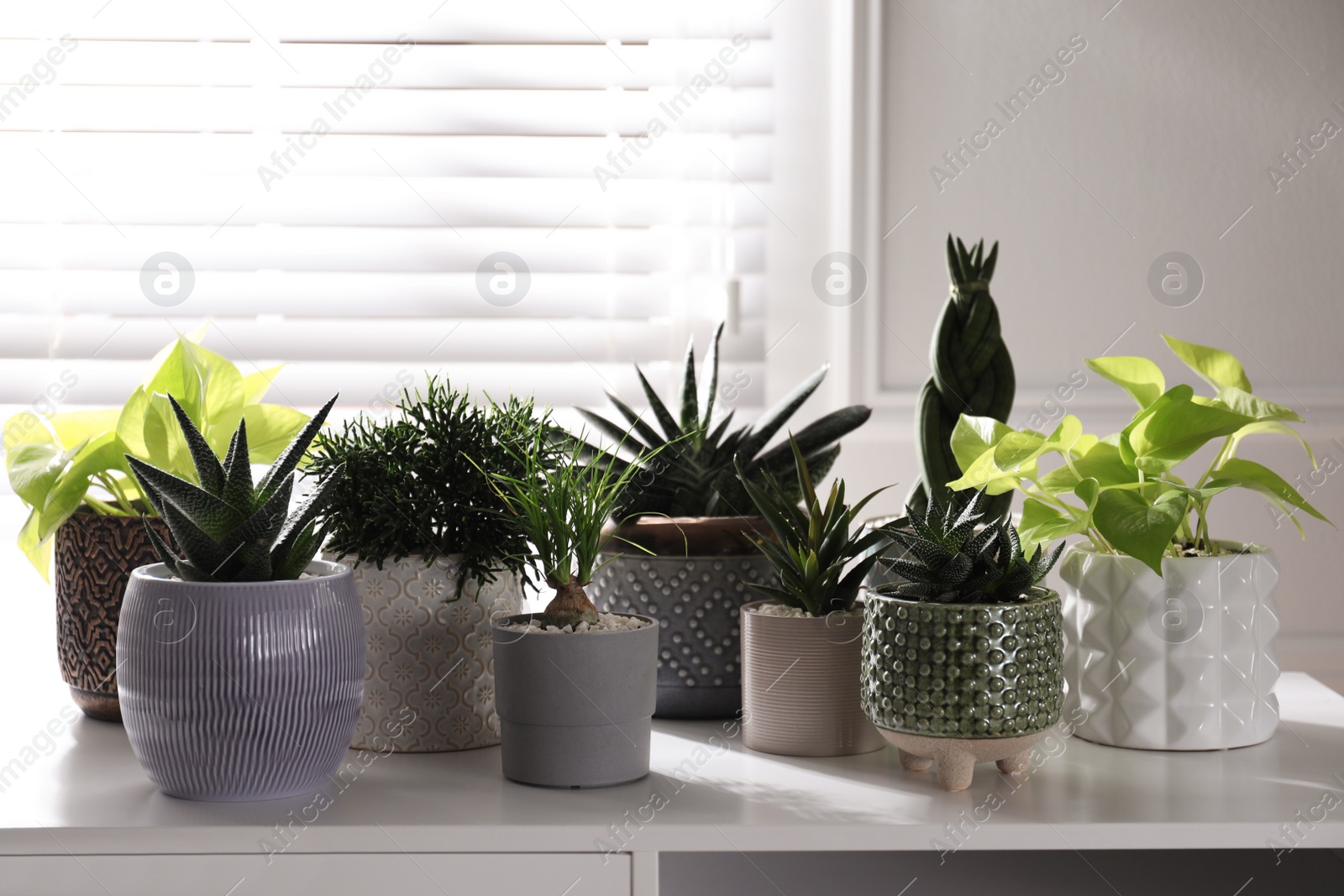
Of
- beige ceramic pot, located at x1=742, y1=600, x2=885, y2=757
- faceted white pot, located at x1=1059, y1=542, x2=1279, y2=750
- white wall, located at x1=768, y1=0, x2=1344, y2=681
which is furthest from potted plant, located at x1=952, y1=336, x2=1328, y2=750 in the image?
white wall, located at x1=768, y1=0, x2=1344, y2=681

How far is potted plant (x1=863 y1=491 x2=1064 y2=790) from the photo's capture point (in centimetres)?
57

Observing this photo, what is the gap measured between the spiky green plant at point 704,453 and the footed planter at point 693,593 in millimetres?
26

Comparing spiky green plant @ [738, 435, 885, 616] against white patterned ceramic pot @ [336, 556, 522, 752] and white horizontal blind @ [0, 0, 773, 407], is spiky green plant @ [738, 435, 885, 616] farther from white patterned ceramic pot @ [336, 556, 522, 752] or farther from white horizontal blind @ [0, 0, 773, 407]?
white horizontal blind @ [0, 0, 773, 407]

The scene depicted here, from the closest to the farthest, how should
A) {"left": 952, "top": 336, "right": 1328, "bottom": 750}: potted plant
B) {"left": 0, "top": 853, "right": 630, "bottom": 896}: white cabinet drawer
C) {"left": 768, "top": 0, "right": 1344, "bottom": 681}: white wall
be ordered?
1. {"left": 0, "top": 853, "right": 630, "bottom": 896}: white cabinet drawer
2. {"left": 952, "top": 336, "right": 1328, "bottom": 750}: potted plant
3. {"left": 768, "top": 0, "right": 1344, "bottom": 681}: white wall

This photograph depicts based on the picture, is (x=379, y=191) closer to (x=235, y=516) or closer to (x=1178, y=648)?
(x=235, y=516)

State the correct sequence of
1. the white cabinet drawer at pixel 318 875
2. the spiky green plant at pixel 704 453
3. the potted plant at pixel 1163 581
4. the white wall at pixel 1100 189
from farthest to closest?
the white wall at pixel 1100 189, the spiky green plant at pixel 704 453, the potted plant at pixel 1163 581, the white cabinet drawer at pixel 318 875

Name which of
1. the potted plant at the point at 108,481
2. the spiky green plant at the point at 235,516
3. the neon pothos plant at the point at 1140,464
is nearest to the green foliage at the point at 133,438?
→ the potted plant at the point at 108,481

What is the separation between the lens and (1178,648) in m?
0.66

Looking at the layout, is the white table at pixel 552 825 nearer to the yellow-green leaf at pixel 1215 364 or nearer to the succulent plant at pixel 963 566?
the succulent plant at pixel 963 566

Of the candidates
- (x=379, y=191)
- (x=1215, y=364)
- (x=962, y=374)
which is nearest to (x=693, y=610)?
(x=962, y=374)

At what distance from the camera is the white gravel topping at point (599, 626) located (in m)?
0.59

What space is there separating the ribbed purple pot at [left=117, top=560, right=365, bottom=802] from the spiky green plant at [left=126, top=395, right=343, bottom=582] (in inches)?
0.8

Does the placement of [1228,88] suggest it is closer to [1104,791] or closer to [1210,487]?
[1210,487]

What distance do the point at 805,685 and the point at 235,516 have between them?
13.0 inches
